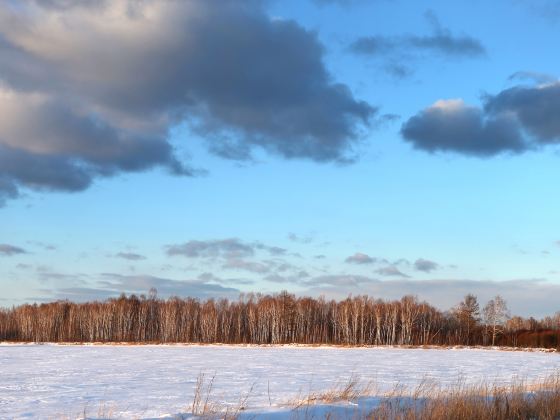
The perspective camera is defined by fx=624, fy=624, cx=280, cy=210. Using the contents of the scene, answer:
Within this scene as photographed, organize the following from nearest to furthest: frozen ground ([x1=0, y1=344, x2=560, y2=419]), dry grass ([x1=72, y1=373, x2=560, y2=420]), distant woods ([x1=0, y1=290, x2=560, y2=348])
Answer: dry grass ([x1=72, y1=373, x2=560, y2=420])
frozen ground ([x1=0, y1=344, x2=560, y2=419])
distant woods ([x1=0, y1=290, x2=560, y2=348])

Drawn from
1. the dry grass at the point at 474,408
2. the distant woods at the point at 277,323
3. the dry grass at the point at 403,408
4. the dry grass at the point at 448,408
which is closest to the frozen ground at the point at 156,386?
the dry grass at the point at 403,408

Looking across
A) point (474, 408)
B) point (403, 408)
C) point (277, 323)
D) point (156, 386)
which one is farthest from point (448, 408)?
point (277, 323)

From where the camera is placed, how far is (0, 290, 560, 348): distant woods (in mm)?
69438

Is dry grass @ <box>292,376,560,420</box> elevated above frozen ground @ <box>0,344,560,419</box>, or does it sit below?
above

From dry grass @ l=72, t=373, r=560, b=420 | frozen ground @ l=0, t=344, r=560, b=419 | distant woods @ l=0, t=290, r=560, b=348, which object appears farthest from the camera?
distant woods @ l=0, t=290, r=560, b=348

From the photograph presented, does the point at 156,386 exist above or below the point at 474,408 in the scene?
below

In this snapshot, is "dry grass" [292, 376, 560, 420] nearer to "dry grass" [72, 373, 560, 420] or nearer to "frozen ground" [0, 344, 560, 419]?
"dry grass" [72, 373, 560, 420]

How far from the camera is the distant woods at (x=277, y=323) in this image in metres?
69.4

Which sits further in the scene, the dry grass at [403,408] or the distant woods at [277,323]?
the distant woods at [277,323]

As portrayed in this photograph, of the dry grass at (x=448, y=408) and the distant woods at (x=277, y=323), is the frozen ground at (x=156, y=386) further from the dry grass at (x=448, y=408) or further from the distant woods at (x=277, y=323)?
the distant woods at (x=277, y=323)

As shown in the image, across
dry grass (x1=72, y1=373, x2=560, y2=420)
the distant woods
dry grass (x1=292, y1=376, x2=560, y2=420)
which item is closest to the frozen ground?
dry grass (x1=72, y1=373, x2=560, y2=420)

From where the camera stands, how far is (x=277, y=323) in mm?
72625

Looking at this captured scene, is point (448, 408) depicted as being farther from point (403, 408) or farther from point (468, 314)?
point (468, 314)

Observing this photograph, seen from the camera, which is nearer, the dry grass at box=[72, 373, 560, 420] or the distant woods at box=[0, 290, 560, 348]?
the dry grass at box=[72, 373, 560, 420]
